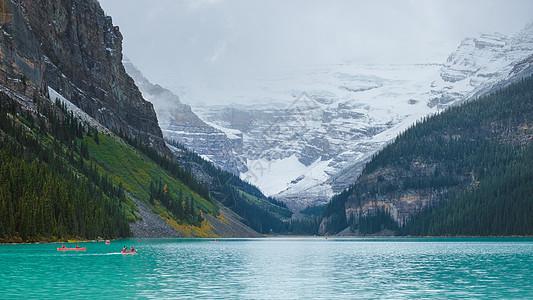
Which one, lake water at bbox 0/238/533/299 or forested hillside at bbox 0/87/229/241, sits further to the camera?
forested hillside at bbox 0/87/229/241

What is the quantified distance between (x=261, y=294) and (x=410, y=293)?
43.1 ft

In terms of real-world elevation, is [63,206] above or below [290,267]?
above

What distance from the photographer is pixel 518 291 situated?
5769 centimetres

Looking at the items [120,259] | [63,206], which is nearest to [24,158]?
[63,206]

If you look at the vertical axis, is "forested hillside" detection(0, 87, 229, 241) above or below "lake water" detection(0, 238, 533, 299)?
above

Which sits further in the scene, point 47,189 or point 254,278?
point 47,189

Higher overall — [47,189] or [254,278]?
[47,189]

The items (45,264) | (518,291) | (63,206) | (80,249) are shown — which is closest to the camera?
(518,291)

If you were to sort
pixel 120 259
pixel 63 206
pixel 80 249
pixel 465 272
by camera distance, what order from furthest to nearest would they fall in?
pixel 63 206, pixel 80 249, pixel 120 259, pixel 465 272

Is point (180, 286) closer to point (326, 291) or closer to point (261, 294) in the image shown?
point (261, 294)

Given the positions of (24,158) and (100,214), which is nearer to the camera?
(24,158)

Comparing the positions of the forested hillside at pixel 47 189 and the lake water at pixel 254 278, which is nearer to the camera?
the lake water at pixel 254 278

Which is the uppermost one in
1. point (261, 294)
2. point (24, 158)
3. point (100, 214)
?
point (24, 158)

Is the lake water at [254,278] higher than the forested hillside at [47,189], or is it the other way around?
the forested hillside at [47,189]
